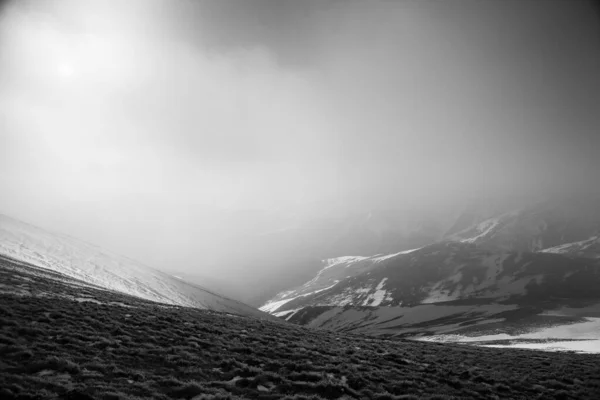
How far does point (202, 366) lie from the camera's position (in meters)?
17.9

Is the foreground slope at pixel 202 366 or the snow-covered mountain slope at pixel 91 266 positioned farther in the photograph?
the snow-covered mountain slope at pixel 91 266

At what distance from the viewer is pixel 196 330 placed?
26469 millimetres

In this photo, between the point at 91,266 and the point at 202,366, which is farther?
the point at 91,266

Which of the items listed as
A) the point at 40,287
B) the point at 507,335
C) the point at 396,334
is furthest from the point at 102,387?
the point at 396,334

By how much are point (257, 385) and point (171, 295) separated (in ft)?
231

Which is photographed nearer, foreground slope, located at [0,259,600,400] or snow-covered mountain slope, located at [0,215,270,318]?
foreground slope, located at [0,259,600,400]

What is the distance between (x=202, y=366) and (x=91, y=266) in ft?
232

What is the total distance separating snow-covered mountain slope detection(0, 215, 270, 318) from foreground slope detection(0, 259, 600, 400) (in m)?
38.0

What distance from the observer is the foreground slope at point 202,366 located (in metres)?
13.8

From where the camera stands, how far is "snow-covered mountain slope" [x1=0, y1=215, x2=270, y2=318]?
205 ft

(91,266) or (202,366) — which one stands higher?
(202,366)

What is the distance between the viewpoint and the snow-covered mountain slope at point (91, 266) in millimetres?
62562

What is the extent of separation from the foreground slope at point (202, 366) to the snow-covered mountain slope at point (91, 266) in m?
38.0

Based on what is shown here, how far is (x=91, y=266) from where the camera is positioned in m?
73.5
